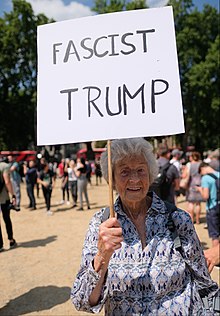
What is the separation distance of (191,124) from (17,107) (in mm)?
18044

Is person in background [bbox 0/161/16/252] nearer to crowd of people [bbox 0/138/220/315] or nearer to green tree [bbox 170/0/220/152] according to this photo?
crowd of people [bbox 0/138/220/315]

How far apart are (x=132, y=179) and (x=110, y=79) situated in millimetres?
493

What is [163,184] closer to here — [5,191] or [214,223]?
[214,223]

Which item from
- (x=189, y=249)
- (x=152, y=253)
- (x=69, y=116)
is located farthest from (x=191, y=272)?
(x=69, y=116)

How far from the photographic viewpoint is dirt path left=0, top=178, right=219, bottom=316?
4098 mm

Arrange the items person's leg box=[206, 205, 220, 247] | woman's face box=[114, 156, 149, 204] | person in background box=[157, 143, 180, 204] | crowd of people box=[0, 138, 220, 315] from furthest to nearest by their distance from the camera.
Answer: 1. person in background box=[157, 143, 180, 204]
2. person's leg box=[206, 205, 220, 247]
3. woman's face box=[114, 156, 149, 204]
4. crowd of people box=[0, 138, 220, 315]

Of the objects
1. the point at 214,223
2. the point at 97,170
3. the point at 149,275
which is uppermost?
the point at 97,170

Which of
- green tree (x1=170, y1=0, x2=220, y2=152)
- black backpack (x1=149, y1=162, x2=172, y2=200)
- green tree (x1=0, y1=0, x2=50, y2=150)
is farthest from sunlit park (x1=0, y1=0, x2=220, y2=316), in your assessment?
green tree (x1=0, y1=0, x2=50, y2=150)

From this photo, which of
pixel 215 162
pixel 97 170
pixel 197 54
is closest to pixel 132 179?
pixel 215 162

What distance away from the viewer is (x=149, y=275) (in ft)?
5.46

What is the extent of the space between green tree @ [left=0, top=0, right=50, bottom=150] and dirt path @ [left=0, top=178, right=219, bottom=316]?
26290 millimetres

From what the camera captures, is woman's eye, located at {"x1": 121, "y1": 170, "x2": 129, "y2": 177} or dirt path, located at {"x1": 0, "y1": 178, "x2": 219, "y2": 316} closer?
woman's eye, located at {"x1": 121, "y1": 170, "x2": 129, "y2": 177}

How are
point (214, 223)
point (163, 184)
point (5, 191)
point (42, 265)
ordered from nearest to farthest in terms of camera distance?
point (214, 223), point (42, 265), point (163, 184), point (5, 191)

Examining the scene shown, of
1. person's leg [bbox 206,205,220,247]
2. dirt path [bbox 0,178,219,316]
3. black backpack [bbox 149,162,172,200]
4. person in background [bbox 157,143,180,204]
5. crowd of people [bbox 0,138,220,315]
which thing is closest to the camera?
crowd of people [bbox 0,138,220,315]
